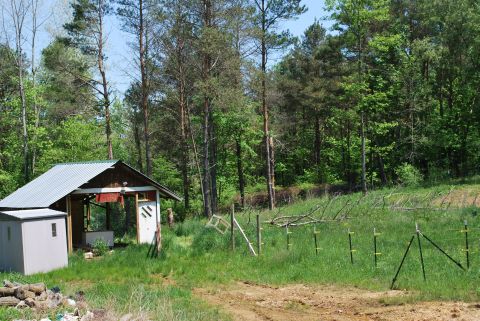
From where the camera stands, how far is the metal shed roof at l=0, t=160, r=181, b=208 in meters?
20.9

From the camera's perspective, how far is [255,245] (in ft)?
64.1

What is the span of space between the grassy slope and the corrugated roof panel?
302 centimetres

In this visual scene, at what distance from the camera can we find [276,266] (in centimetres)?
1673

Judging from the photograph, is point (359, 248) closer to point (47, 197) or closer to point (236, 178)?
point (47, 197)

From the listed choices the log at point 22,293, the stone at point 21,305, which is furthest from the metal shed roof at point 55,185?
the stone at point 21,305

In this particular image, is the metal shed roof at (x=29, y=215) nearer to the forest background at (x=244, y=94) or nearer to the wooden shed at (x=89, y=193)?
the wooden shed at (x=89, y=193)

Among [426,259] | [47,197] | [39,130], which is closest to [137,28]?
[39,130]

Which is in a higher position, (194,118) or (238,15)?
(238,15)

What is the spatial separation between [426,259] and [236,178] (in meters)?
33.7

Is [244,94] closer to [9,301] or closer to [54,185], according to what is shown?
[54,185]

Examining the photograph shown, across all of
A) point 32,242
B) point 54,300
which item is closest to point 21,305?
point 54,300

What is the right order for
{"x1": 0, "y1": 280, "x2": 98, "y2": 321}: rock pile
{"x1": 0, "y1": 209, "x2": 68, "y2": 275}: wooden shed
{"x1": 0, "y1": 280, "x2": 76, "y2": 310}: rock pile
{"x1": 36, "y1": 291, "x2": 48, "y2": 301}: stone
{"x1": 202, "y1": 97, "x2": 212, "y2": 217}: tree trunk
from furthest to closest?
{"x1": 202, "y1": 97, "x2": 212, "y2": 217}: tree trunk → {"x1": 0, "y1": 209, "x2": 68, "y2": 275}: wooden shed → {"x1": 36, "y1": 291, "x2": 48, "y2": 301}: stone → {"x1": 0, "y1": 280, "x2": 76, "y2": 310}: rock pile → {"x1": 0, "y1": 280, "x2": 98, "y2": 321}: rock pile

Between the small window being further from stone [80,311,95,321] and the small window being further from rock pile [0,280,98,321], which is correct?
stone [80,311,95,321]

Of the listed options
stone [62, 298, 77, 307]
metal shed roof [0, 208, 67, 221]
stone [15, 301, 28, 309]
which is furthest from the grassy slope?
metal shed roof [0, 208, 67, 221]
